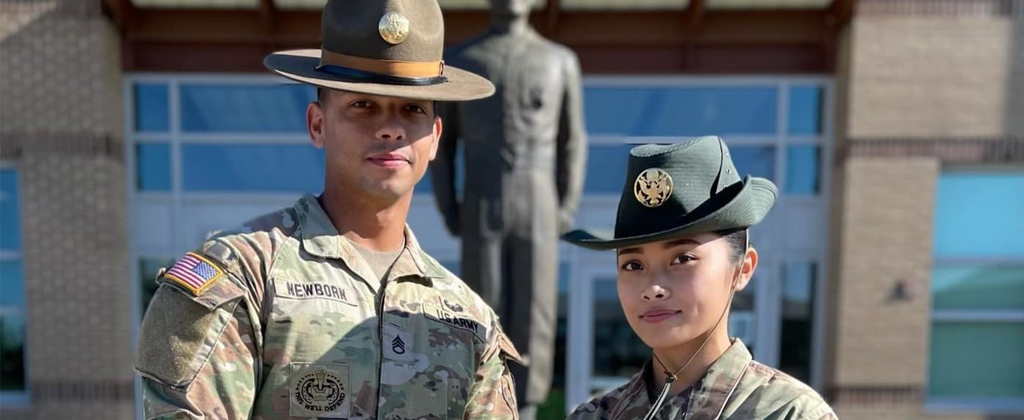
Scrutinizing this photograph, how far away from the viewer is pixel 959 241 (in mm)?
7414

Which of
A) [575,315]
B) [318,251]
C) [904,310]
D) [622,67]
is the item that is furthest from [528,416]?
[904,310]

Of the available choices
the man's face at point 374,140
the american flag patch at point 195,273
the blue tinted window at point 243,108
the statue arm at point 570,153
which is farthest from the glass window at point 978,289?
the american flag patch at point 195,273

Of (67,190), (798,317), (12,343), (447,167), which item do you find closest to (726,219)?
(447,167)

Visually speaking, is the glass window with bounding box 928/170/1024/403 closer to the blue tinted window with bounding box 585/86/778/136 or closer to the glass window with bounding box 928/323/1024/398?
the glass window with bounding box 928/323/1024/398

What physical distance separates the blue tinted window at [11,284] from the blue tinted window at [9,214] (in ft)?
0.61

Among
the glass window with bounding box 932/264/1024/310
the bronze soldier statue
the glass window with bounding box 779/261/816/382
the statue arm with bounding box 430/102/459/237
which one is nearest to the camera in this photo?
the bronze soldier statue

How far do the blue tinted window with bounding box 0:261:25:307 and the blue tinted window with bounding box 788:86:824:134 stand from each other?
8.11 meters

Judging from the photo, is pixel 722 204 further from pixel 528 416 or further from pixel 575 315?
pixel 575 315

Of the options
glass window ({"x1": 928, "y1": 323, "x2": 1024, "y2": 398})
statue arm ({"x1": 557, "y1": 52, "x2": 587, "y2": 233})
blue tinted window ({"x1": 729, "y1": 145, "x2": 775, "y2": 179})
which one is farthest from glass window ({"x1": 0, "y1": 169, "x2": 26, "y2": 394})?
glass window ({"x1": 928, "y1": 323, "x2": 1024, "y2": 398})

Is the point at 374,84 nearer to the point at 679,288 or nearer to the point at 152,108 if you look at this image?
the point at 679,288

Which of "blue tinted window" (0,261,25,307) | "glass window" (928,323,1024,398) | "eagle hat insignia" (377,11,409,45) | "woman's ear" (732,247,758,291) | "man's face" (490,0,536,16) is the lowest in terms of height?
"glass window" (928,323,1024,398)

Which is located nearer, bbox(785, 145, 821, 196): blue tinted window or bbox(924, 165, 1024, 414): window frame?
bbox(924, 165, 1024, 414): window frame

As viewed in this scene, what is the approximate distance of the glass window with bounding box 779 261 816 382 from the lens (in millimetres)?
7645

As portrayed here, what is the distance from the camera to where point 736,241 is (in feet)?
5.51
